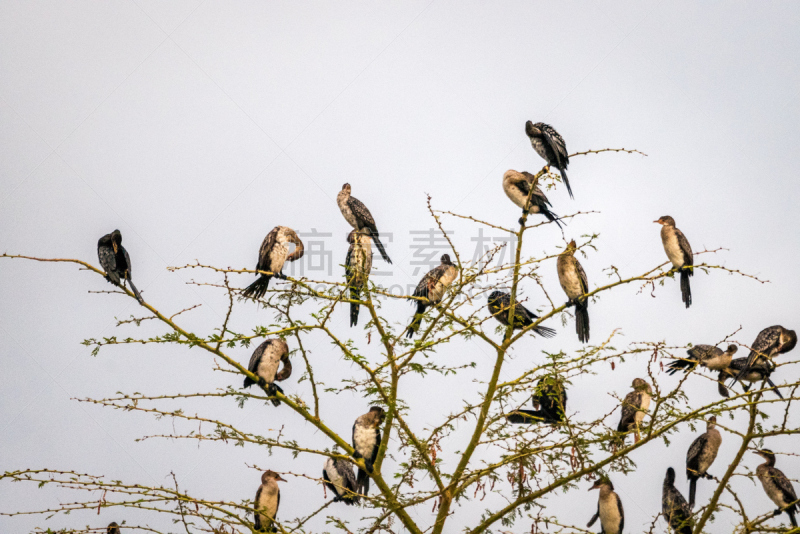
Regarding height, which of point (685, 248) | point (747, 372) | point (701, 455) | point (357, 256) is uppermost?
point (357, 256)

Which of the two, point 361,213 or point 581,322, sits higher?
point 361,213

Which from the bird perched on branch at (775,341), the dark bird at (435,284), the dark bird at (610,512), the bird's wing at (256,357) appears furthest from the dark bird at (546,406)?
the bird's wing at (256,357)

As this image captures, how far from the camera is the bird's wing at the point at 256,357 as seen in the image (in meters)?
5.36

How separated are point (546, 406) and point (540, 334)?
2.16ft

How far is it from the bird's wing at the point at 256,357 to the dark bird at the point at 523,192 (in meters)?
2.39

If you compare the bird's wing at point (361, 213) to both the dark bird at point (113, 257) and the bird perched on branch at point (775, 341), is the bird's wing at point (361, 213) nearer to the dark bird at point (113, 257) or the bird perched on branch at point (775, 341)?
the dark bird at point (113, 257)

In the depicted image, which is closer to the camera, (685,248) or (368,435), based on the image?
(368,435)

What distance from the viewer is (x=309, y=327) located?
391 centimetres

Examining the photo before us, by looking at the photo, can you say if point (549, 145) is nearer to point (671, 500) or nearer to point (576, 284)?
point (576, 284)

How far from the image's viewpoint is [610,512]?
5.98 m

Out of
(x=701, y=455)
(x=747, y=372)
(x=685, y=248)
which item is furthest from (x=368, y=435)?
(x=685, y=248)

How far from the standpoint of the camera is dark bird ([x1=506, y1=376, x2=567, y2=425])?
4.09 meters

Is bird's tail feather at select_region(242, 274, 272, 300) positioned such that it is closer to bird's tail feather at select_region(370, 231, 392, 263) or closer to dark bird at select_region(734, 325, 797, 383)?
bird's tail feather at select_region(370, 231, 392, 263)

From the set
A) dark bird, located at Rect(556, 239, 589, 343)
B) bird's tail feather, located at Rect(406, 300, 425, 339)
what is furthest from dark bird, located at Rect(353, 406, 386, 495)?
dark bird, located at Rect(556, 239, 589, 343)
